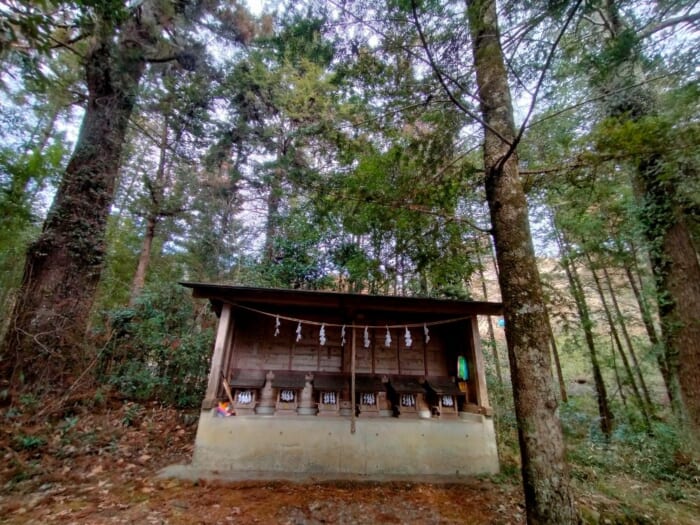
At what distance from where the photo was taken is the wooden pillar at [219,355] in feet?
13.4

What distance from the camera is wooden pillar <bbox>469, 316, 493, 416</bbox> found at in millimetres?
4531

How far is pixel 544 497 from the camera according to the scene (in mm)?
2059

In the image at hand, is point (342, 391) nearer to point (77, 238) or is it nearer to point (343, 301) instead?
point (343, 301)

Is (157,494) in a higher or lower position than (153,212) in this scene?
lower

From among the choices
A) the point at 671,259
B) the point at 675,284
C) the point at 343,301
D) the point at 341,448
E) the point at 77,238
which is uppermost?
the point at 77,238

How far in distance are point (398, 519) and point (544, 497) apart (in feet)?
5.29

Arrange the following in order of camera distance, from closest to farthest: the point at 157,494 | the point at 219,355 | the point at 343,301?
the point at 157,494, the point at 219,355, the point at 343,301

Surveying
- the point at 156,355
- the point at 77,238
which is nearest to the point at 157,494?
the point at 156,355

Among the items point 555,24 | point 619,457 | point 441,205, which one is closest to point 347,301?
point 441,205

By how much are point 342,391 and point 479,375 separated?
224 centimetres

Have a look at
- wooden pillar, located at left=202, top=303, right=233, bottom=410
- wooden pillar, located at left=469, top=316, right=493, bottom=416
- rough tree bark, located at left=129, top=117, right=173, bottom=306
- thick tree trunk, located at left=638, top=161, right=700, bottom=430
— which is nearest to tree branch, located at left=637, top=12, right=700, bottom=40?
thick tree trunk, located at left=638, top=161, right=700, bottom=430

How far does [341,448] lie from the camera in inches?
164

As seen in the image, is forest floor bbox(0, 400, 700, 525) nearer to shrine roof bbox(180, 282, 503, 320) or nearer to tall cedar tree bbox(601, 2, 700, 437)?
tall cedar tree bbox(601, 2, 700, 437)

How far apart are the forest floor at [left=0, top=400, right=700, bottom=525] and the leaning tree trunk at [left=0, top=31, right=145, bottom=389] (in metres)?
0.90
